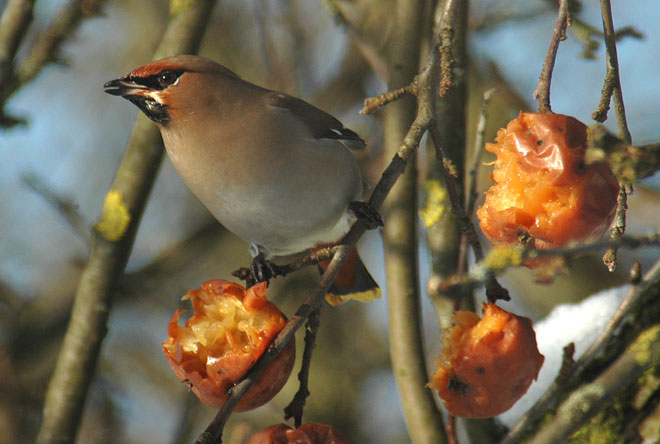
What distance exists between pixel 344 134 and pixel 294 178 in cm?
45

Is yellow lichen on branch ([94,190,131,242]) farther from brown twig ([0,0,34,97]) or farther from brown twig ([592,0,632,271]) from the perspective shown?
brown twig ([592,0,632,271])

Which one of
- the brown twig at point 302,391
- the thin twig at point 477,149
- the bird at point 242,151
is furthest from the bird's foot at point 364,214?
the brown twig at point 302,391

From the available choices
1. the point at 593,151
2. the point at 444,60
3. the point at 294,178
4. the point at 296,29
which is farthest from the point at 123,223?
the point at 296,29

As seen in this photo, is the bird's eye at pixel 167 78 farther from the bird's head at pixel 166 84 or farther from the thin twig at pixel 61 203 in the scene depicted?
the thin twig at pixel 61 203

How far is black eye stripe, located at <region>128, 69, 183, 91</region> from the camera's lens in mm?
2350

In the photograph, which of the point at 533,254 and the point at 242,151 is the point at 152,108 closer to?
the point at 242,151

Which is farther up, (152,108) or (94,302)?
(152,108)

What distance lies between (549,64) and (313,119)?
1407 millimetres

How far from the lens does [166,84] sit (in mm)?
2400

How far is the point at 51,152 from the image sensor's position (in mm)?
5371

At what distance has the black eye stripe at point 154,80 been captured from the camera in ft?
7.71

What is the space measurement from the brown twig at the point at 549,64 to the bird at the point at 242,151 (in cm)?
108

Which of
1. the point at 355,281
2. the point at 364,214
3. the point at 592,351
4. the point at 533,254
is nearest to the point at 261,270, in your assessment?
the point at 355,281

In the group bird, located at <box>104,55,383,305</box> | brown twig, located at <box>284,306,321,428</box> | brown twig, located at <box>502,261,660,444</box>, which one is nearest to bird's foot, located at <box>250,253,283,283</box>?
bird, located at <box>104,55,383,305</box>
